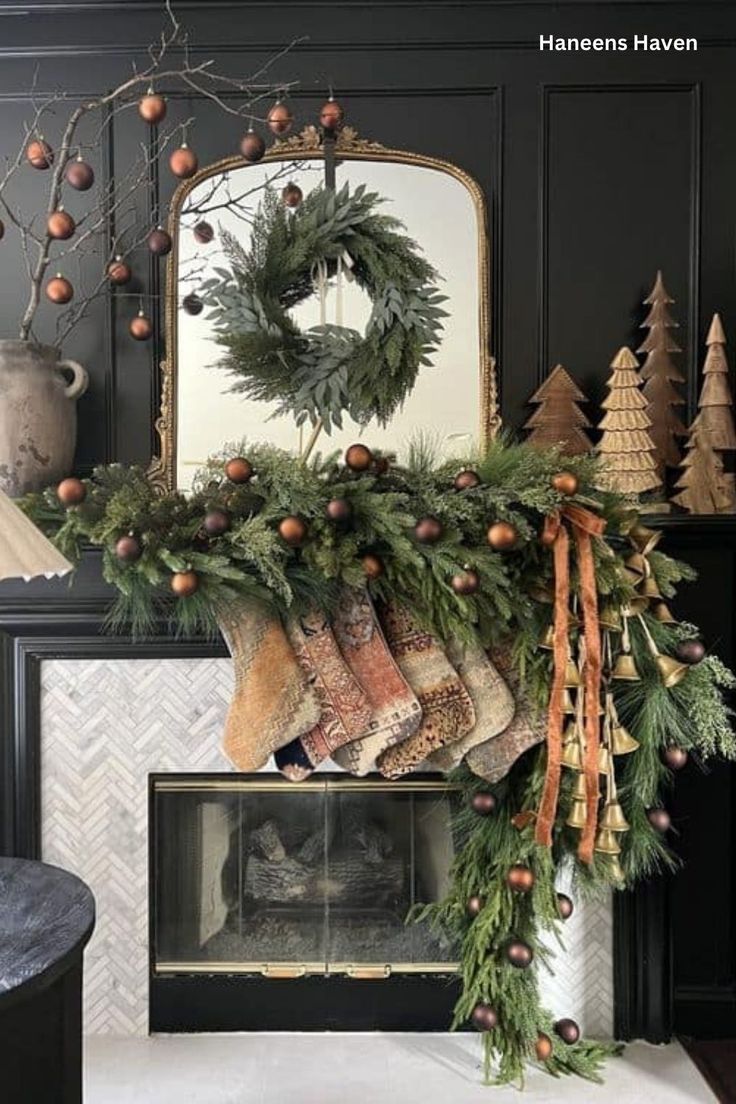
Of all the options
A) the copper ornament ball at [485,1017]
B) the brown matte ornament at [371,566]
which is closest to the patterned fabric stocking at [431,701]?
the brown matte ornament at [371,566]

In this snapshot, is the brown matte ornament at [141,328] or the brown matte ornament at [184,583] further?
the brown matte ornament at [141,328]

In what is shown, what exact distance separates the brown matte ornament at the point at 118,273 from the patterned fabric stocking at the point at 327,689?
934 millimetres

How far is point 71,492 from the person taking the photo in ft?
5.08

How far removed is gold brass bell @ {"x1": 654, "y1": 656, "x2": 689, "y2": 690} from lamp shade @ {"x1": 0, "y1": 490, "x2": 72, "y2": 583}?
43.6 inches

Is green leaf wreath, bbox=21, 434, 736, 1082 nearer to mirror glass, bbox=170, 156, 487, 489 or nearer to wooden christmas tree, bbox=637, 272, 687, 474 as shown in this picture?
mirror glass, bbox=170, 156, 487, 489

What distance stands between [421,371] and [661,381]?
59 cm

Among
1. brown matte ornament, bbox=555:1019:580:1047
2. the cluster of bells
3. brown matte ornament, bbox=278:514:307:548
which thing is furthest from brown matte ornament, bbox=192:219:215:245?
brown matte ornament, bbox=555:1019:580:1047

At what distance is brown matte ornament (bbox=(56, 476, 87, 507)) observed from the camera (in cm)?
155

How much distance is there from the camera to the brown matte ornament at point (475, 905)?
175 centimetres

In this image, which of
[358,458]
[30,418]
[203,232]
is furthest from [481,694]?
[203,232]

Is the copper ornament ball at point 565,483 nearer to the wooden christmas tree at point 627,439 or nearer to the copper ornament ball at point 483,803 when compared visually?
the wooden christmas tree at point 627,439

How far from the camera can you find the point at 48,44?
208cm

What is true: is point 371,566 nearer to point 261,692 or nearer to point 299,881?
point 261,692

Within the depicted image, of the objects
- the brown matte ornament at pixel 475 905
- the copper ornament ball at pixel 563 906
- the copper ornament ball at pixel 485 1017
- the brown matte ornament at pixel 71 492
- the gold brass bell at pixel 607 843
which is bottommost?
the copper ornament ball at pixel 485 1017
